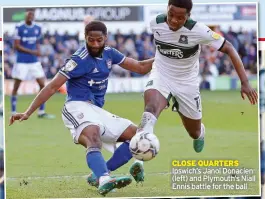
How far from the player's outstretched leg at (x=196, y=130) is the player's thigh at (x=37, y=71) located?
225 cm

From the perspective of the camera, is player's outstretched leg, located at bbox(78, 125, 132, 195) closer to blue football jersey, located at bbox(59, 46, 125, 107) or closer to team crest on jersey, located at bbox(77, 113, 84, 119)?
team crest on jersey, located at bbox(77, 113, 84, 119)

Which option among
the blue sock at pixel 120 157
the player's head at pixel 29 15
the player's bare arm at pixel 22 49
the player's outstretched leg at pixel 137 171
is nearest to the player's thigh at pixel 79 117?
the blue sock at pixel 120 157

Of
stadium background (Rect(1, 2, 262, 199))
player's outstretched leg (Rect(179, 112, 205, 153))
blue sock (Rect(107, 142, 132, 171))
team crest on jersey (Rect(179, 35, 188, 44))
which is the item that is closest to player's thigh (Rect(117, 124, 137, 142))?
blue sock (Rect(107, 142, 132, 171))

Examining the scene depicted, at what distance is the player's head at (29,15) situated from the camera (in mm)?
10953

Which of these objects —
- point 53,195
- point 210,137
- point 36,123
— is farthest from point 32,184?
point 210,137

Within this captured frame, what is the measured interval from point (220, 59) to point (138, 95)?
1.13 meters

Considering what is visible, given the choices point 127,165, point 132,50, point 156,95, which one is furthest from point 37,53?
point 156,95

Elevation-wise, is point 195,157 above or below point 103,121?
below

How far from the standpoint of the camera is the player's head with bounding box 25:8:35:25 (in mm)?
10953

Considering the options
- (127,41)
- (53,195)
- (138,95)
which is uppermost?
(127,41)

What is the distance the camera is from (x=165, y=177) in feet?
35.5

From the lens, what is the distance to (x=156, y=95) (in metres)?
9.02

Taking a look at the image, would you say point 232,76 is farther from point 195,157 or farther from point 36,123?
point 36,123

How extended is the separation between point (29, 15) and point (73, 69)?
1886 mm
